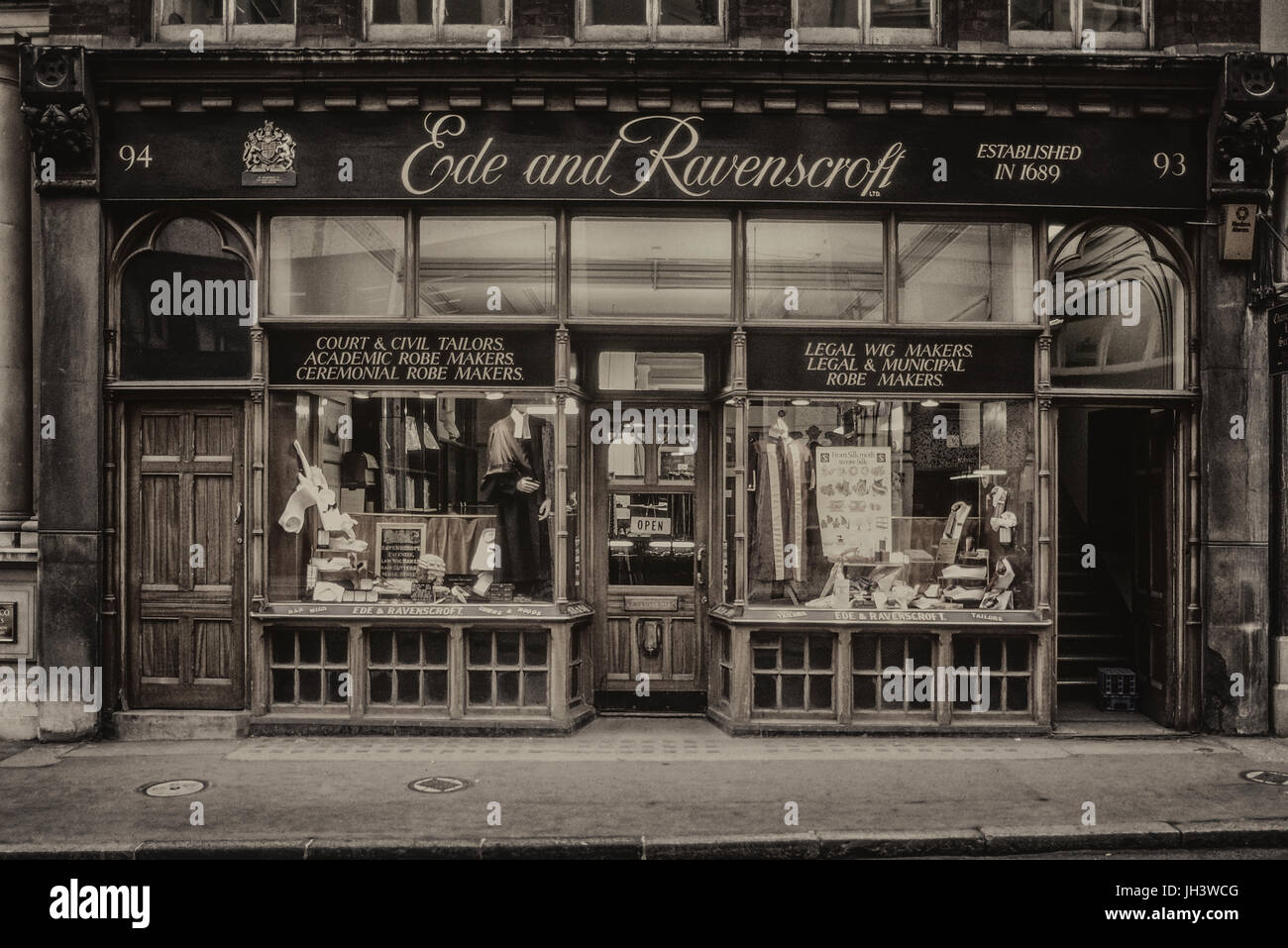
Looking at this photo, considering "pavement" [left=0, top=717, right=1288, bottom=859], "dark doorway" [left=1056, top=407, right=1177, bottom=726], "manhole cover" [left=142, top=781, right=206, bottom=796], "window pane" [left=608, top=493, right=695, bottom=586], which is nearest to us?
"pavement" [left=0, top=717, right=1288, bottom=859]

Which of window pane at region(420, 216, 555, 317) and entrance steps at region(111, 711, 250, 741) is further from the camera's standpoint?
window pane at region(420, 216, 555, 317)

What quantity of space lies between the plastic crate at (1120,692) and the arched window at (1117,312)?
2.97 metres

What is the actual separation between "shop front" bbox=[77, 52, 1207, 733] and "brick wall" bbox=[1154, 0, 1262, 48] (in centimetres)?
63

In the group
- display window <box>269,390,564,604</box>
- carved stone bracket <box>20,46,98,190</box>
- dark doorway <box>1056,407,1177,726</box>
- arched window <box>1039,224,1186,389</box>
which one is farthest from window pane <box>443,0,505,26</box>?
dark doorway <box>1056,407,1177,726</box>

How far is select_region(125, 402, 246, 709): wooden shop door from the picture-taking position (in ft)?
32.3

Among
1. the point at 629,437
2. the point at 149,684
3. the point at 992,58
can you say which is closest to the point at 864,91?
the point at 992,58

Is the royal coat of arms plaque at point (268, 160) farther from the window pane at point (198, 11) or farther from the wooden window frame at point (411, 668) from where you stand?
the wooden window frame at point (411, 668)

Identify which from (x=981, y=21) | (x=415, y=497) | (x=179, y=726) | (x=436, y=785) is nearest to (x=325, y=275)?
(x=415, y=497)

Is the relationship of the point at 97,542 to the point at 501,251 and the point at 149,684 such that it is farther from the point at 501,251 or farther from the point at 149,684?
the point at 501,251

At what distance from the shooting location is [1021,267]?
9.79 meters

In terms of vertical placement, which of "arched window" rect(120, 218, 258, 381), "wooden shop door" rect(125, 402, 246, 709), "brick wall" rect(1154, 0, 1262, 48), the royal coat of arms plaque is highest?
"brick wall" rect(1154, 0, 1262, 48)

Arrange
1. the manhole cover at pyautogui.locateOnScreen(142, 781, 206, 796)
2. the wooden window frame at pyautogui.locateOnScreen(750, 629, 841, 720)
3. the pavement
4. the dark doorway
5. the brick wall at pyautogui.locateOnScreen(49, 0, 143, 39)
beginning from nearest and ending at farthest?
the pavement
the manhole cover at pyautogui.locateOnScreen(142, 781, 206, 796)
the brick wall at pyautogui.locateOnScreen(49, 0, 143, 39)
the wooden window frame at pyautogui.locateOnScreen(750, 629, 841, 720)
the dark doorway

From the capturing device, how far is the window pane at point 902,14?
32.2 ft

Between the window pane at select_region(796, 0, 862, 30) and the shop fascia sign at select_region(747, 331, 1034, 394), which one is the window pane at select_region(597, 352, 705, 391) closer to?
the shop fascia sign at select_region(747, 331, 1034, 394)
